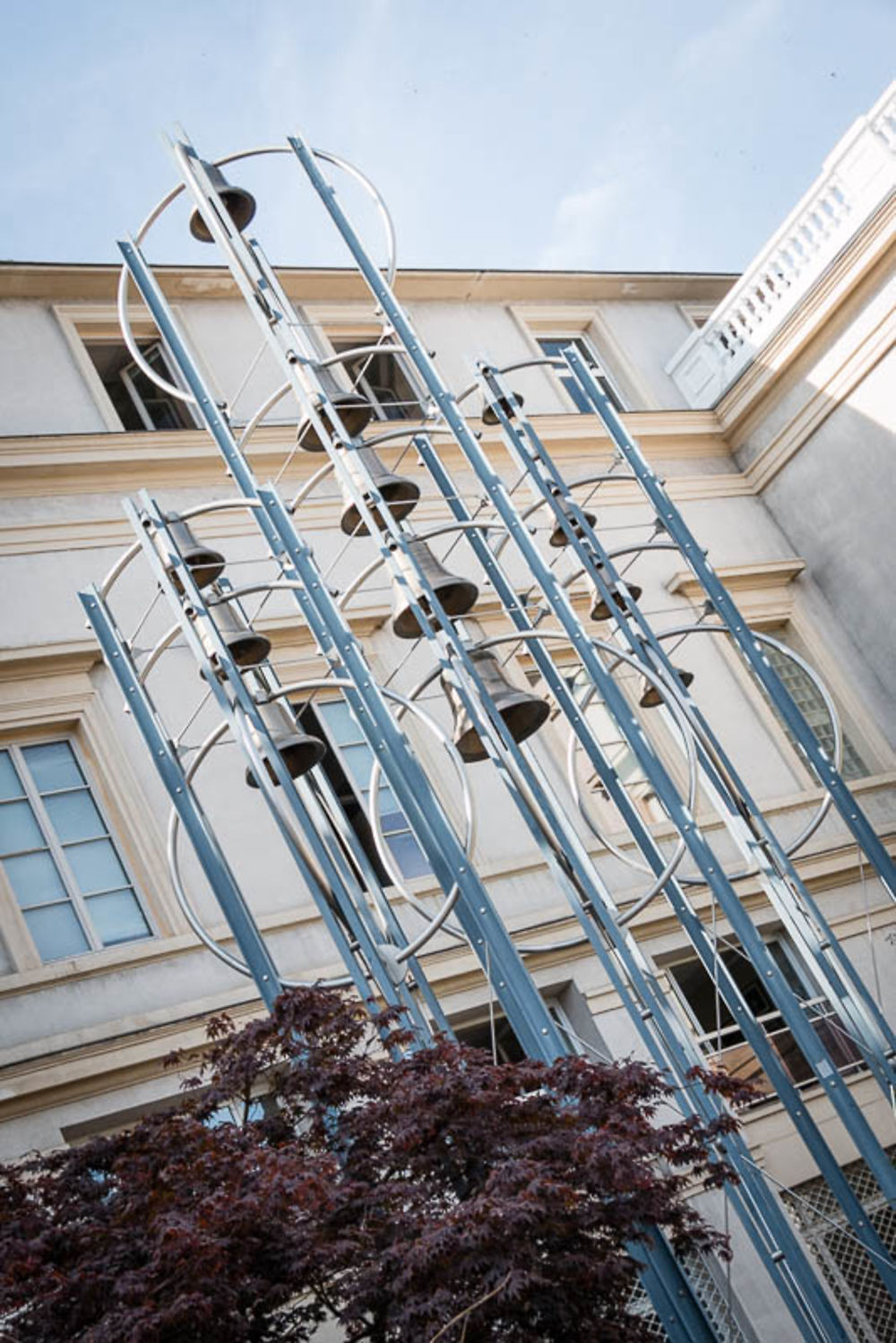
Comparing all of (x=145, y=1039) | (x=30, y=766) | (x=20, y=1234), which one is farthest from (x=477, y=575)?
(x=20, y=1234)

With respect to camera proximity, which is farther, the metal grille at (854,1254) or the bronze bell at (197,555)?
the metal grille at (854,1254)

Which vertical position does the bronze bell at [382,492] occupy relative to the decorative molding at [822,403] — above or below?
below

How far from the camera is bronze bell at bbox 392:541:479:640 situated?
37.7 feet

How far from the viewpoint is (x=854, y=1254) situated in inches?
634

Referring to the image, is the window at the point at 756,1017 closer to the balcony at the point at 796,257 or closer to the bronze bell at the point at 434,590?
the bronze bell at the point at 434,590

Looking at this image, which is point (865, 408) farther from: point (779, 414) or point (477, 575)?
point (477, 575)

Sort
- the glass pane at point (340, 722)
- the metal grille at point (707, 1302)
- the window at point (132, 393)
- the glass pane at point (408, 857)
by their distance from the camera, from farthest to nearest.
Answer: the window at point (132, 393), the glass pane at point (340, 722), the glass pane at point (408, 857), the metal grille at point (707, 1302)

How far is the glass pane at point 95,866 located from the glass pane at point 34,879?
0.71ft

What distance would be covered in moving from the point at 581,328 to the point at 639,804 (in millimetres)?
8734

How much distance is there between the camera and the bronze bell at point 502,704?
11.5 metres

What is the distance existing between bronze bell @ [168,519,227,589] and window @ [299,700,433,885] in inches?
180

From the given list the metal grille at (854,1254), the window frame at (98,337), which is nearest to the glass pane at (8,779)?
the window frame at (98,337)

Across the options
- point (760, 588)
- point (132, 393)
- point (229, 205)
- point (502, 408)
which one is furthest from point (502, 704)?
point (760, 588)

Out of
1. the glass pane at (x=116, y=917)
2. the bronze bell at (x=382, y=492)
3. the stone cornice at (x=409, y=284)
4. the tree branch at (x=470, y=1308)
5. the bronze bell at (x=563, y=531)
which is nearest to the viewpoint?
the tree branch at (x=470, y=1308)
